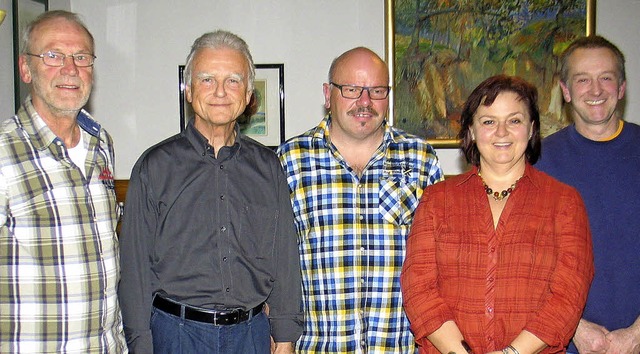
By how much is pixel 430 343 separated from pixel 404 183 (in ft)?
2.23

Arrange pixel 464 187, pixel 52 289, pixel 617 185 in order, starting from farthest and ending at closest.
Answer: pixel 617 185, pixel 464 187, pixel 52 289

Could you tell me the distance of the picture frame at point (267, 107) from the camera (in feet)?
14.6

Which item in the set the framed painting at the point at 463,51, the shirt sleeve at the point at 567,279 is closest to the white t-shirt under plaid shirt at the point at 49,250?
the shirt sleeve at the point at 567,279

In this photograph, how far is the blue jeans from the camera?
7.31 ft

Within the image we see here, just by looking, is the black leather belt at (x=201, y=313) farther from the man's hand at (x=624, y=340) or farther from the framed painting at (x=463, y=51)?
the framed painting at (x=463, y=51)

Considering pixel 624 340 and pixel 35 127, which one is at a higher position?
pixel 35 127

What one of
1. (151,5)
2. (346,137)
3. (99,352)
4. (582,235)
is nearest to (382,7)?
(151,5)

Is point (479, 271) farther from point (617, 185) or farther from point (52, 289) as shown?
point (52, 289)

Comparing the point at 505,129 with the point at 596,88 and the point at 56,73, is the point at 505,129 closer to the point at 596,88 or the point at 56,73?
the point at 596,88

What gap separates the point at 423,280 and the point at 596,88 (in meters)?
1.09

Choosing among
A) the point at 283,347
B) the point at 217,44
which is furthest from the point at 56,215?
the point at 283,347

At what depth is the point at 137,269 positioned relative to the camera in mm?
2246

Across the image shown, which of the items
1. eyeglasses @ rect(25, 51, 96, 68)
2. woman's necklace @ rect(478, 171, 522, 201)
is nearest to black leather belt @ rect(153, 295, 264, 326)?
eyeglasses @ rect(25, 51, 96, 68)

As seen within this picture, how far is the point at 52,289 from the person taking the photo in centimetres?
204
